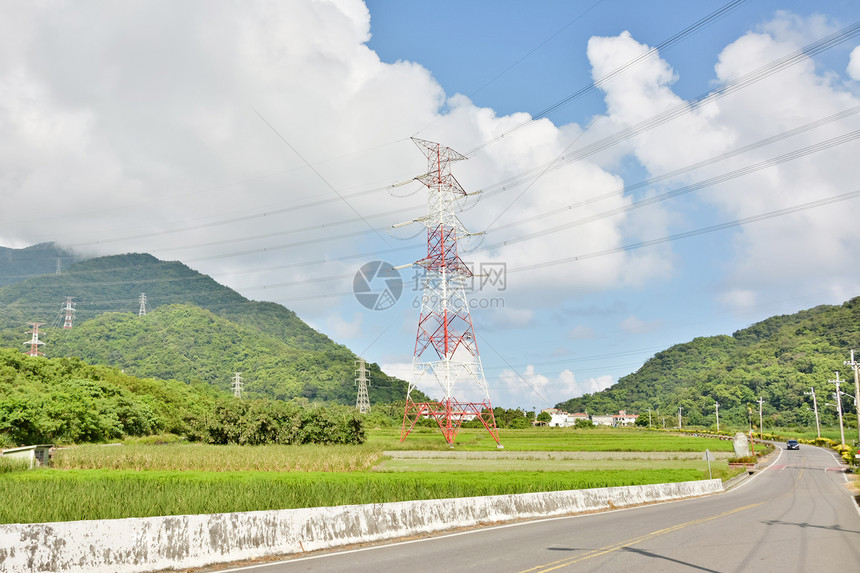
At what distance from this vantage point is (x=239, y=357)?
197m

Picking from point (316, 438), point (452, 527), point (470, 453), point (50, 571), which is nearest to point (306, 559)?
point (50, 571)

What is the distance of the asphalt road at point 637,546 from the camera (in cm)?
1336

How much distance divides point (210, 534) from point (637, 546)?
10.9 metres

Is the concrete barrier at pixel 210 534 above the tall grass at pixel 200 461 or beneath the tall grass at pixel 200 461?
above

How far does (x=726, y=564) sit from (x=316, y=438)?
71.3 meters

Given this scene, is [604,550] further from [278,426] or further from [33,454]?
[278,426]

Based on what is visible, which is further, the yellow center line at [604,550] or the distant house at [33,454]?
the distant house at [33,454]

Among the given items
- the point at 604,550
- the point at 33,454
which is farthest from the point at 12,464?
the point at 604,550

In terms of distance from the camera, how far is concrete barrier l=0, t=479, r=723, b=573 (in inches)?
437

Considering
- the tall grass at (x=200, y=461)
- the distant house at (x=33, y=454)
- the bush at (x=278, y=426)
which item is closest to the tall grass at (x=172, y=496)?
the distant house at (x=33, y=454)

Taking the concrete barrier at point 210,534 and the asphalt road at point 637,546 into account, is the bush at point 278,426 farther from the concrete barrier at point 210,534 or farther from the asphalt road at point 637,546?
the concrete barrier at point 210,534

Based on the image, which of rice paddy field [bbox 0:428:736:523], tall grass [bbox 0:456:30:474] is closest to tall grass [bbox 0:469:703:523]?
rice paddy field [bbox 0:428:736:523]

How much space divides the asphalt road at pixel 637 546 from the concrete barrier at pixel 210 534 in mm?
808

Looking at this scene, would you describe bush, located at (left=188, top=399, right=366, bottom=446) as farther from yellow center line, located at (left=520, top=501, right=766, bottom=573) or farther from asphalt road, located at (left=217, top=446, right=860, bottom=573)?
yellow center line, located at (left=520, top=501, right=766, bottom=573)
